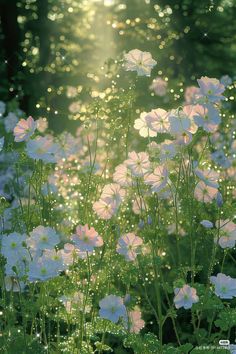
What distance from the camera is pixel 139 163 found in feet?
10.2

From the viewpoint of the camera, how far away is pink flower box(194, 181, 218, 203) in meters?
3.10

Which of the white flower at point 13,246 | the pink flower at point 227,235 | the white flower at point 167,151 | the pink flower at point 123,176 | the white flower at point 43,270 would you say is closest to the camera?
the white flower at point 43,270

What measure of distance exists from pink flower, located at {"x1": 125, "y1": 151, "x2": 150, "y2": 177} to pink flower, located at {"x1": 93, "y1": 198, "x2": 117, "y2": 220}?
0.49 feet

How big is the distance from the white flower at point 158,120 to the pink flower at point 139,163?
12cm

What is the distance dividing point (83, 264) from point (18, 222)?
1.08 ft

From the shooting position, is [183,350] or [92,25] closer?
[183,350]

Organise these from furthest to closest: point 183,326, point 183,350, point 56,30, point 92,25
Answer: point 92,25
point 56,30
point 183,326
point 183,350

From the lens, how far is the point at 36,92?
13.7 metres

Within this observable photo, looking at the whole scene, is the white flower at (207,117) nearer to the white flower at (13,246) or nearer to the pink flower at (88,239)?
the pink flower at (88,239)

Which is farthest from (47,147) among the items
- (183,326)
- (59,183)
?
(59,183)

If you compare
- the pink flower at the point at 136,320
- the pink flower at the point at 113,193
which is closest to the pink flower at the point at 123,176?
the pink flower at the point at 113,193

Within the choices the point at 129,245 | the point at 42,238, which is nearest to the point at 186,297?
the point at 129,245

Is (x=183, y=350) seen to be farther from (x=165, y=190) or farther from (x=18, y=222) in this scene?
(x=18, y=222)

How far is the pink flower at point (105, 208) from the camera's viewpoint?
10.0 feet
